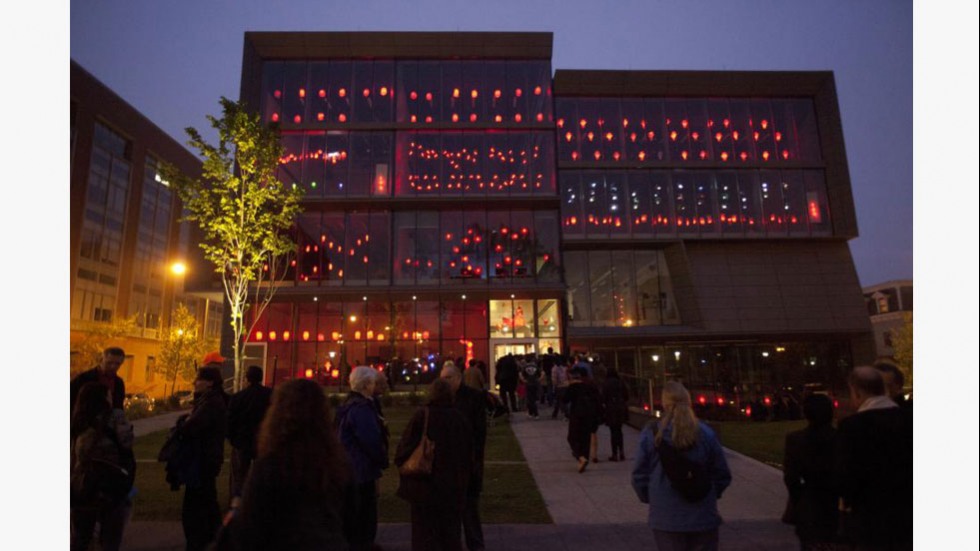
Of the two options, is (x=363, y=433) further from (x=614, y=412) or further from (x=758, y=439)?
(x=758, y=439)

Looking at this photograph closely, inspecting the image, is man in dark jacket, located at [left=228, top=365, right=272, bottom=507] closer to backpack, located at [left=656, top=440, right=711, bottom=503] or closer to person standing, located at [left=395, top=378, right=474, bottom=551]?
person standing, located at [left=395, top=378, right=474, bottom=551]

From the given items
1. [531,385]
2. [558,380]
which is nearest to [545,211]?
[558,380]

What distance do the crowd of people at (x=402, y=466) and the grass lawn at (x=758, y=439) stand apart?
6349 millimetres

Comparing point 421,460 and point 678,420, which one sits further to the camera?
point 421,460

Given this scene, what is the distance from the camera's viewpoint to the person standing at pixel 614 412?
9.71m

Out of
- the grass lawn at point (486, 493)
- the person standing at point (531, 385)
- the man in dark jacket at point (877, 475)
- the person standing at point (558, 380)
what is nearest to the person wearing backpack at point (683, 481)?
the man in dark jacket at point (877, 475)

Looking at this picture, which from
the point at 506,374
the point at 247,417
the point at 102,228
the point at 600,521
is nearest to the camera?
the point at 247,417

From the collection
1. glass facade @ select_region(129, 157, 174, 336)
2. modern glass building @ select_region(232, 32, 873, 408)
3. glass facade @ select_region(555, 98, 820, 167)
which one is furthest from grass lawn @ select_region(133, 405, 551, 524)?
glass facade @ select_region(129, 157, 174, 336)

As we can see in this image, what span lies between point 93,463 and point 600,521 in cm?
531

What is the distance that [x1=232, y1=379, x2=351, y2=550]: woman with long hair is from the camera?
243cm

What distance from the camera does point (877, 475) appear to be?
3133mm

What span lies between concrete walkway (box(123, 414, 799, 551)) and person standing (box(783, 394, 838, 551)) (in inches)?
73.3

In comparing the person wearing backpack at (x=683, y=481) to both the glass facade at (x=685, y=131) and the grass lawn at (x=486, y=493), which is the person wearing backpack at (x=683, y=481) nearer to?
the grass lawn at (x=486, y=493)
